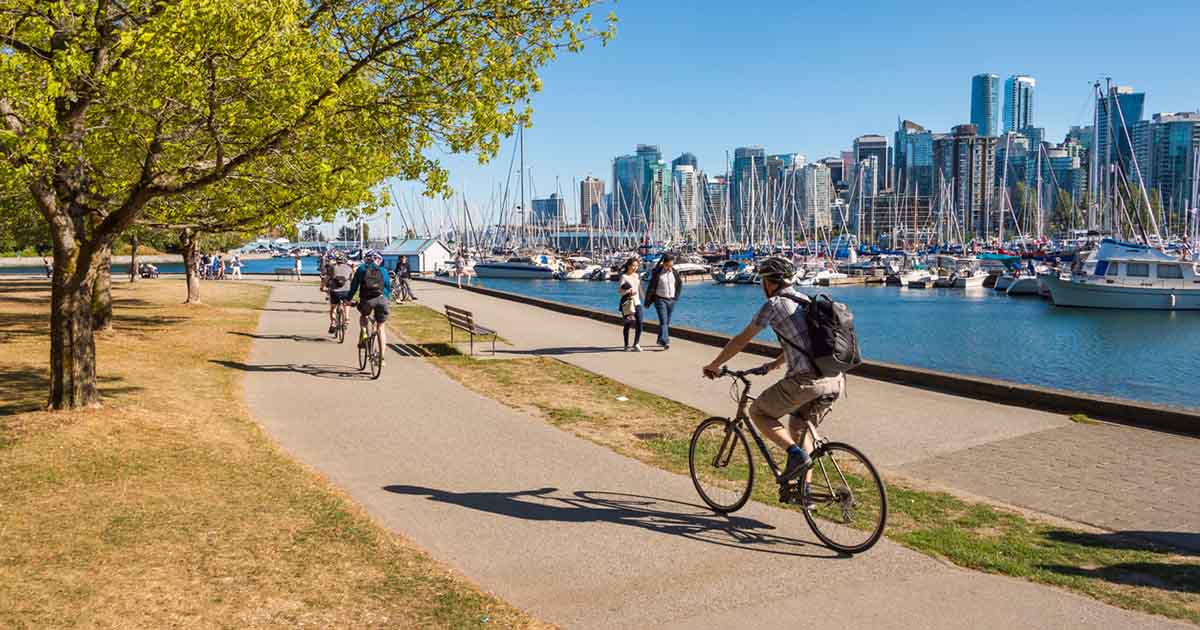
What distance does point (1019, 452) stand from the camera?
347 inches

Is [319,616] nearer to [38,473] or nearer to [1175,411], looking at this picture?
[38,473]

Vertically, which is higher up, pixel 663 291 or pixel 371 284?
pixel 371 284

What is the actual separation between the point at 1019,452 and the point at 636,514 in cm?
422

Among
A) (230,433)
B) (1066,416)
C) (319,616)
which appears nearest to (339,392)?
(230,433)

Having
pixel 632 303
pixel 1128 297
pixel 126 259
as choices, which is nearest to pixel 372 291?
pixel 632 303

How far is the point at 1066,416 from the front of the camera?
34.3ft

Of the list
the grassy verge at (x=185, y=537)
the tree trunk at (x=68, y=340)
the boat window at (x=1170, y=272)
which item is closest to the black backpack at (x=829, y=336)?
the grassy verge at (x=185, y=537)

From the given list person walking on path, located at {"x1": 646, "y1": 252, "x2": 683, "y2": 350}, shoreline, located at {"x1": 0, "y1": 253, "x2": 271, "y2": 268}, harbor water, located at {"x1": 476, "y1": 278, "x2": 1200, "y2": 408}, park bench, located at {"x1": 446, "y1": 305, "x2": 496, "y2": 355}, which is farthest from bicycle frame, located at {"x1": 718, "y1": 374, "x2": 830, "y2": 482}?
shoreline, located at {"x1": 0, "y1": 253, "x2": 271, "y2": 268}

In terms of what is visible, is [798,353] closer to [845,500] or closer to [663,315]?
[845,500]

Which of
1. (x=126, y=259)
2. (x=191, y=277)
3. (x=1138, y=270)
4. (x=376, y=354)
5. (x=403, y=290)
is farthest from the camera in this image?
(x=126, y=259)

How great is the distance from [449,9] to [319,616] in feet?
21.6

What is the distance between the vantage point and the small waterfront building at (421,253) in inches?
2295

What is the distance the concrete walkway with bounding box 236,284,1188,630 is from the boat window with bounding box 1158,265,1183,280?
5520 centimetres

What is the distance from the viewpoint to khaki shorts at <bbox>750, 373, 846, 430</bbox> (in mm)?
6059
